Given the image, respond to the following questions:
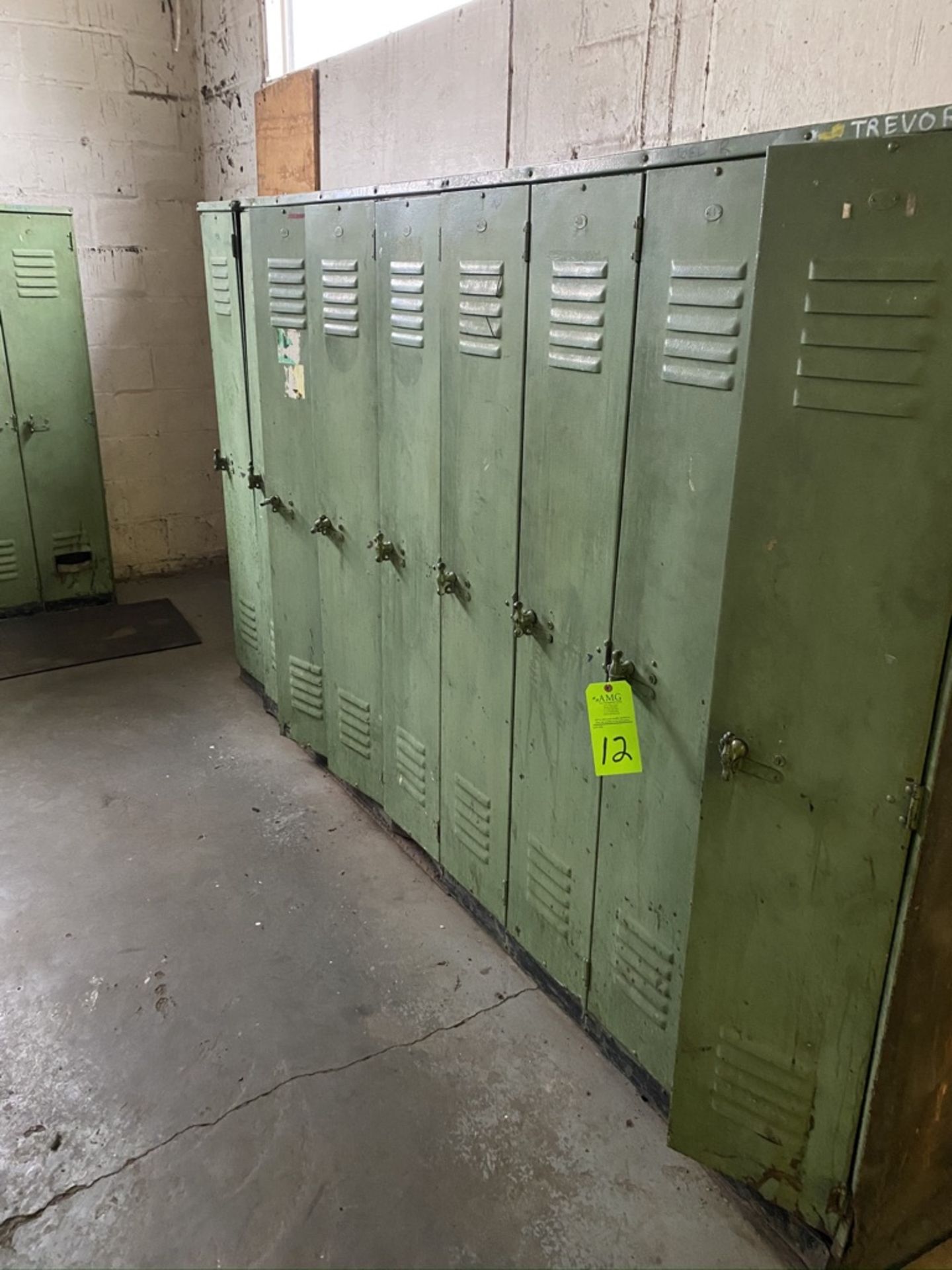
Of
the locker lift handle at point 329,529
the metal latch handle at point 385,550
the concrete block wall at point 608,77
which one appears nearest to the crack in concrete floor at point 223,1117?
the metal latch handle at point 385,550

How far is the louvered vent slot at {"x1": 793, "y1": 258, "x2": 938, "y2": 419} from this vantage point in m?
1.17

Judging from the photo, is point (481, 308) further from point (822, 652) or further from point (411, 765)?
point (411, 765)

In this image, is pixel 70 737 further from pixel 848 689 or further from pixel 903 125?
pixel 903 125

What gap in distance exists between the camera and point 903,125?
114 centimetres

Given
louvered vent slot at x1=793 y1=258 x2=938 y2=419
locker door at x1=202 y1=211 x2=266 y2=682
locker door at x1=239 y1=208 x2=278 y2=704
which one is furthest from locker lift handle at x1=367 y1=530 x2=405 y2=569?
louvered vent slot at x1=793 y1=258 x2=938 y2=419

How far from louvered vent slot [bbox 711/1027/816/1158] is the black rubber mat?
10.7 feet

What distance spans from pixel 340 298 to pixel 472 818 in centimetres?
147

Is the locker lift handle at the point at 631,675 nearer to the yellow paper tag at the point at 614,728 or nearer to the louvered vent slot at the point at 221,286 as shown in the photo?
the yellow paper tag at the point at 614,728

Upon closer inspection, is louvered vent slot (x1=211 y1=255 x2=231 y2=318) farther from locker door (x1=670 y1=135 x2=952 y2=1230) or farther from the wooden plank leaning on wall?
locker door (x1=670 y1=135 x2=952 y2=1230)

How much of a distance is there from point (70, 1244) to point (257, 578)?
2.29 metres

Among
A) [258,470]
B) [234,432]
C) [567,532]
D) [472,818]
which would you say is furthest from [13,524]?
[567,532]

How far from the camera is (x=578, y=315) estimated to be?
1775 mm

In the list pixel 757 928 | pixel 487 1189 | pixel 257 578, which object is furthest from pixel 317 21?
pixel 487 1189

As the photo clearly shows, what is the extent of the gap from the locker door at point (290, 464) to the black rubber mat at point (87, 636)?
4.03 ft
